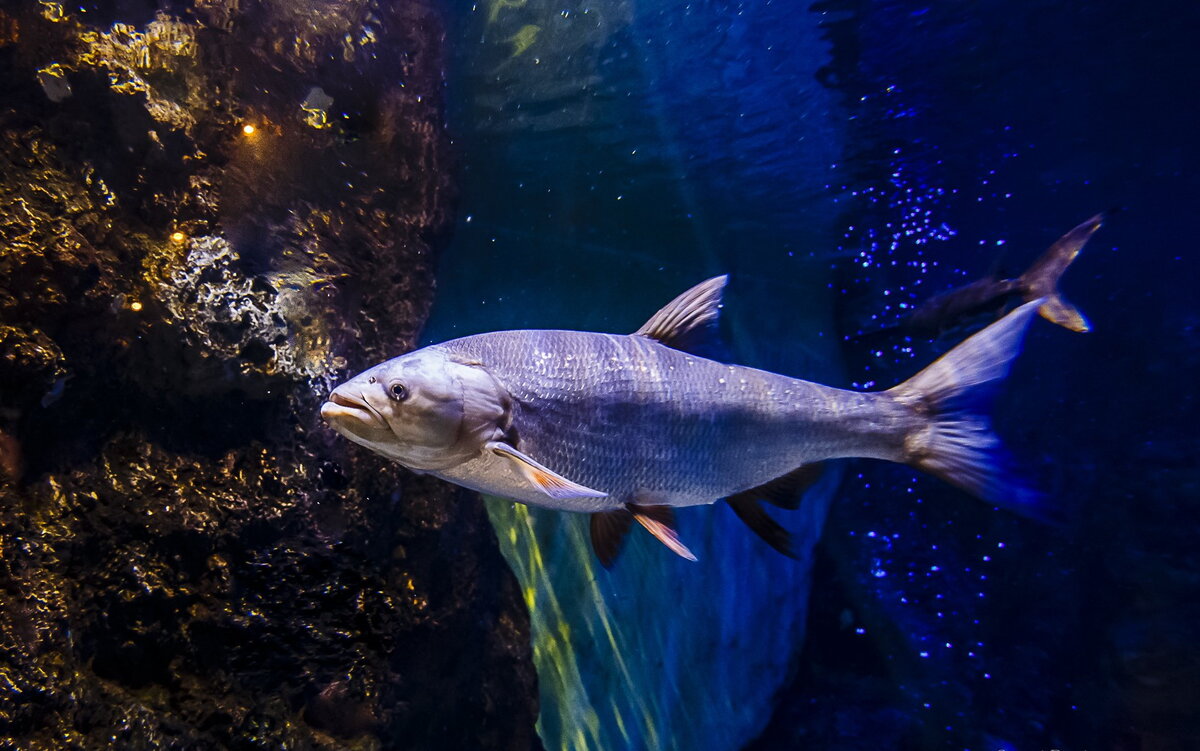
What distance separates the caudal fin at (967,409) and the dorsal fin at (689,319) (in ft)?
3.28

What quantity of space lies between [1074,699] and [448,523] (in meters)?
8.63

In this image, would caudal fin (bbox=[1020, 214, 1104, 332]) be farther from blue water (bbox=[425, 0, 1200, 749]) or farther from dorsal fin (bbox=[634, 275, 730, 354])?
dorsal fin (bbox=[634, 275, 730, 354])

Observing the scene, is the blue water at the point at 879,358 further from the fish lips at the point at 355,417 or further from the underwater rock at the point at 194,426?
the fish lips at the point at 355,417

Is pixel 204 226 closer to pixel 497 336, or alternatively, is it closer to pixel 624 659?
pixel 497 336

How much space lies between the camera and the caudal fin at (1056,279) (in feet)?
16.3

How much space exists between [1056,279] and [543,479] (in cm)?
588

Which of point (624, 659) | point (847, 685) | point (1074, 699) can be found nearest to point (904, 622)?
point (847, 685)

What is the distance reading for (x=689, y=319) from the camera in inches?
105

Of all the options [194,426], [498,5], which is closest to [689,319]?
[194,426]

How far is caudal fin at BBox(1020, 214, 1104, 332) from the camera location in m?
4.95

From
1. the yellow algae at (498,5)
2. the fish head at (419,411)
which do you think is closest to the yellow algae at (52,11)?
the fish head at (419,411)

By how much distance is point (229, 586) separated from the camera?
301 cm

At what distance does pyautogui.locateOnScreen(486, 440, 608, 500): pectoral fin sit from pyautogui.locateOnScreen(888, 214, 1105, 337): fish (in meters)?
4.23

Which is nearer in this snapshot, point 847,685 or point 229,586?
point 229,586
